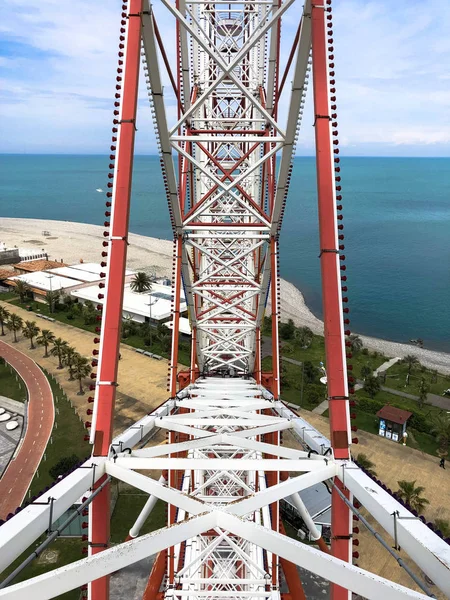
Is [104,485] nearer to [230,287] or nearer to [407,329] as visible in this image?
[230,287]

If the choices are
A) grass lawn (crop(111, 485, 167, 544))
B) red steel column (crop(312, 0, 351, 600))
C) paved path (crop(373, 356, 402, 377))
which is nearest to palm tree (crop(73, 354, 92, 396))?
grass lawn (crop(111, 485, 167, 544))

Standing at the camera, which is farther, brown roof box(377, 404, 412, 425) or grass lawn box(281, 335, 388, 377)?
grass lawn box(281, 335, 388, 377)

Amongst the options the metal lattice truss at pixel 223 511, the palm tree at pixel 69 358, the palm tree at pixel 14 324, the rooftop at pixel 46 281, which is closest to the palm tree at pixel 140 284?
the rooftop at pixel 46 281

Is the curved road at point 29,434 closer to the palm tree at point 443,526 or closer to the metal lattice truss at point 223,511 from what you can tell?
the metal lattice truss at point 223,511

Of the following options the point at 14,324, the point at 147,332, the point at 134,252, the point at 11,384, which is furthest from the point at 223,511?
the point at 134,252

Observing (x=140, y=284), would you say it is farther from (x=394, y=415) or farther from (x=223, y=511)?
(x=223, y=511)

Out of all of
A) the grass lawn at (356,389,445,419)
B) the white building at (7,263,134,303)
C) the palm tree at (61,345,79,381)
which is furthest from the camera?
the white building at (7,263,134,303)

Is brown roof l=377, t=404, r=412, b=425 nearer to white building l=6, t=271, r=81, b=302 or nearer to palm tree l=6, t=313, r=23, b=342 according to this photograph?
palm tree l=6, t=313, r=23, b=342

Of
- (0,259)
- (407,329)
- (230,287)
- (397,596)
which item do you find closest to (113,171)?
(397,596)
